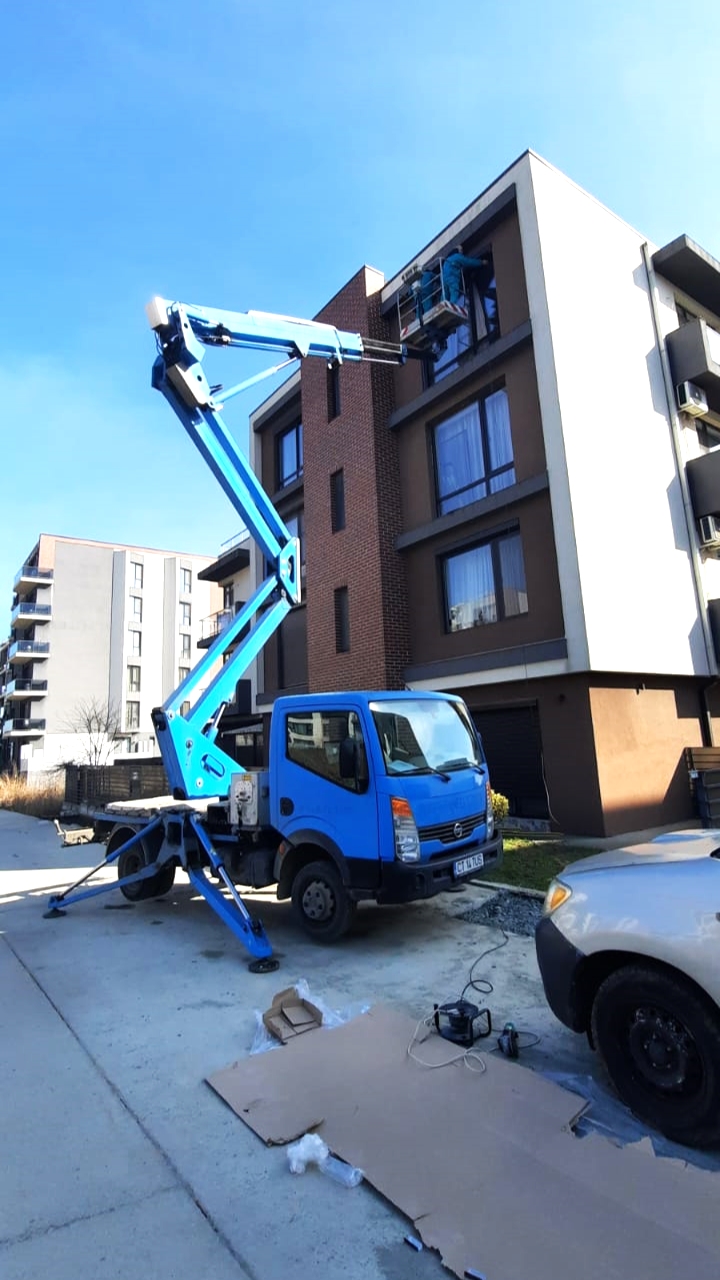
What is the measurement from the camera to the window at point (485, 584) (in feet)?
43.6

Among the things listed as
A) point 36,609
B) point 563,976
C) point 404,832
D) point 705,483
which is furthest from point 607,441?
point 36,609

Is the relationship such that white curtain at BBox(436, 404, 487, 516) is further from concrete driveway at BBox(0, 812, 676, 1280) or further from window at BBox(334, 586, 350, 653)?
concrete driveway at BBox(0, 812, 676, 1280)

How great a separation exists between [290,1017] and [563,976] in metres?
1.92

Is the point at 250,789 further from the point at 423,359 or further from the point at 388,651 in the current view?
the point at 423,359

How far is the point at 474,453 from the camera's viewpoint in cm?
1462

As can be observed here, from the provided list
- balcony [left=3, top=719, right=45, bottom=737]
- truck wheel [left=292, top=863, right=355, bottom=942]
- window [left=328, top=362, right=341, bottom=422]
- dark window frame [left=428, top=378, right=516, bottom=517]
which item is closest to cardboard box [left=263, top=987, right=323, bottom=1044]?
truck wheel [left=292, top=863, right=355, bottom=942]

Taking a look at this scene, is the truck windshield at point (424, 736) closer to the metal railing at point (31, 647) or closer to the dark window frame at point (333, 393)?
the dark window frame at point (333, 393)

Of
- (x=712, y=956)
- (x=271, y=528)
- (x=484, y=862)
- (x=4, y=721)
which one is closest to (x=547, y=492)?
(x=271, y=528)

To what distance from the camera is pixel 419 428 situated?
15.9 meters

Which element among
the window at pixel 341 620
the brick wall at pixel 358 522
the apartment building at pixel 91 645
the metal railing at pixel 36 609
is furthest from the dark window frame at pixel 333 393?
the metal railing at pixel 36 609

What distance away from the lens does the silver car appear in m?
2.98

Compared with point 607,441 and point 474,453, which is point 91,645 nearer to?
point 474,453

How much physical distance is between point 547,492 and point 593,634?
9.62 feet

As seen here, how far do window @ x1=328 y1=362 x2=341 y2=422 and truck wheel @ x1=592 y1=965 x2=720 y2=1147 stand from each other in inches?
674
